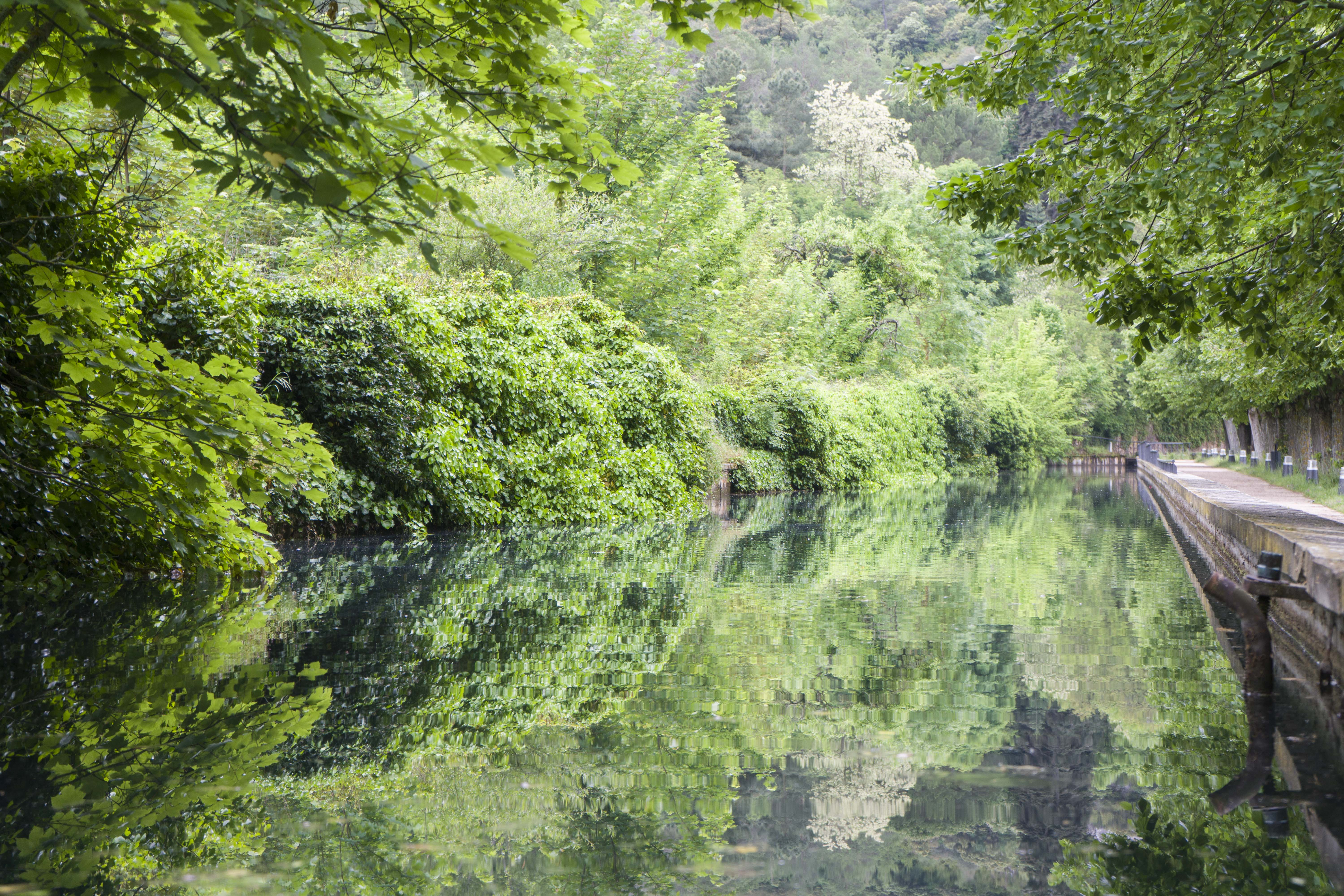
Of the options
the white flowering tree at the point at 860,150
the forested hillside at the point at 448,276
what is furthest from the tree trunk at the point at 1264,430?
the white flowering tree at the point at 860,150

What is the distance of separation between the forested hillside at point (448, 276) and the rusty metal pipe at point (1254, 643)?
3693 mm

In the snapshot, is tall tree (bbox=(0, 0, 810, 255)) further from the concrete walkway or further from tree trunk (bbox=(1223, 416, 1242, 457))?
tree trunk (bbox=(1223, 416, 1242, 457))

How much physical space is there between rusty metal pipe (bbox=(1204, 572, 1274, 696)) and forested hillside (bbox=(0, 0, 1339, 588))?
12.1 feet

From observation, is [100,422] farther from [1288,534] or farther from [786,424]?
[786,424]

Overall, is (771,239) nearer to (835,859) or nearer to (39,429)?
(39,429)

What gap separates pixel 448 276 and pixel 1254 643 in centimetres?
1654

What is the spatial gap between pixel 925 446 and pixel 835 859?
44230 millimetres

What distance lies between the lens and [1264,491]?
2197 cm

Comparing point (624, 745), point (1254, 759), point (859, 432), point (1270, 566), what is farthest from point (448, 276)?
point (859, 432)

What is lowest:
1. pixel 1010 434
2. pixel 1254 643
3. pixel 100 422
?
pixel 1254 643

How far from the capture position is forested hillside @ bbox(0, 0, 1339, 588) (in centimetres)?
447

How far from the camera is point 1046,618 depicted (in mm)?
7848

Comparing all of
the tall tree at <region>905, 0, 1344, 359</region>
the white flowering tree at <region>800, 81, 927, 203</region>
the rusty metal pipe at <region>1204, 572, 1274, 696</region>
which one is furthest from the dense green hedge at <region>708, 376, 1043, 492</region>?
the rusty metal pipe at <region>1204, 572, 1274, 696</region>

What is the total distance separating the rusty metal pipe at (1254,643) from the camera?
5.41 meters
